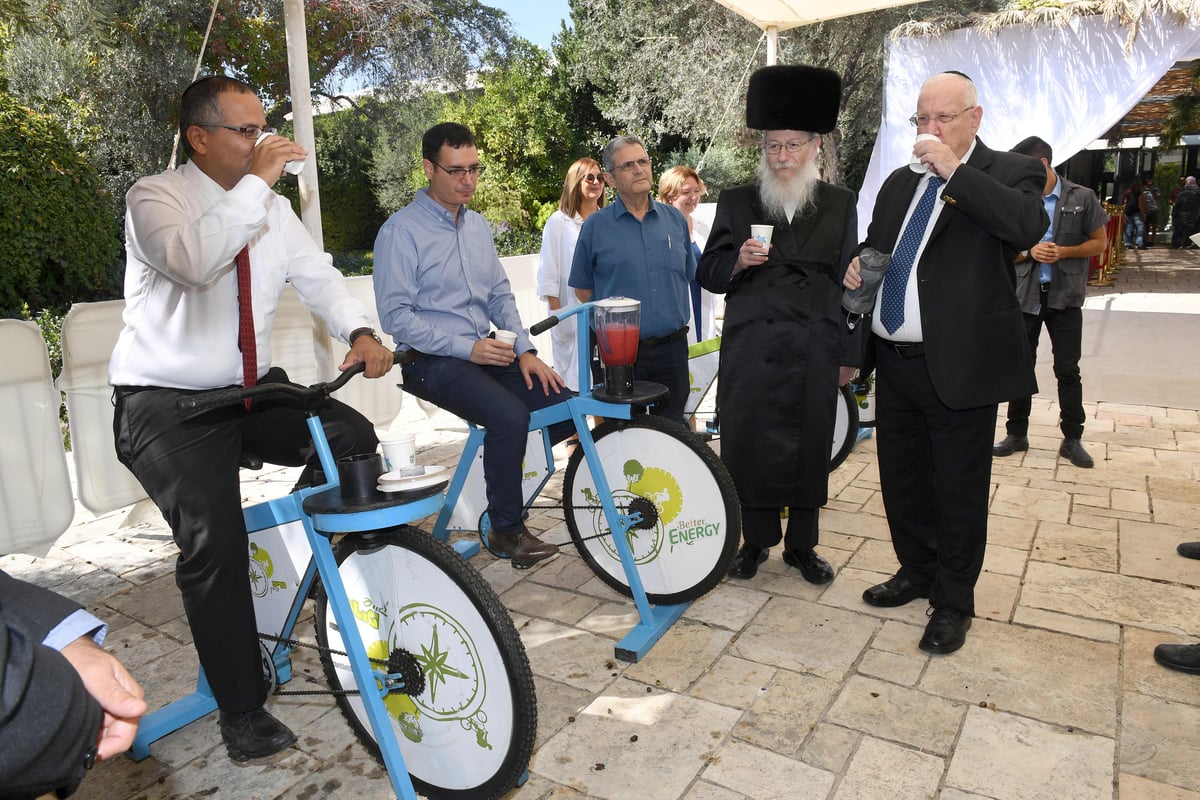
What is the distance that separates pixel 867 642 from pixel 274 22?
19.0m

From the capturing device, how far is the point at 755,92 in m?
3.43

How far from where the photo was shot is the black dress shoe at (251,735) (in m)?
2.63

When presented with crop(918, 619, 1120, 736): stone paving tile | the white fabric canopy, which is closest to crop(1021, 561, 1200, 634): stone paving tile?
crop(918, 619, 1120, 736): stone paving tile

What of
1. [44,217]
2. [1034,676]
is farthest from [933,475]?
[44,217]

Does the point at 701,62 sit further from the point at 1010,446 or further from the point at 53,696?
the point at 53,696

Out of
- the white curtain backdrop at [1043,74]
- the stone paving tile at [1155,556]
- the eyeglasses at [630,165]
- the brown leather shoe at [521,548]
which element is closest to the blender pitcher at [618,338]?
the brown leather shoe at [521,548]

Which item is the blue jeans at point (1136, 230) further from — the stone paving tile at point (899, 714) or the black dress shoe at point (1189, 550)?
the stone paving tile at point (899, 714)

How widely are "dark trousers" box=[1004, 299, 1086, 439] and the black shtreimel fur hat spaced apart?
263 cm

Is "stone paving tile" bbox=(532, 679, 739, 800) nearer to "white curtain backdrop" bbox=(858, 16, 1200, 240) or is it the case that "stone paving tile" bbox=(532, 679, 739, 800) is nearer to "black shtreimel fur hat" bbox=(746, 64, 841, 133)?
"black shtreimel fur hat" bbox=(746, 64, 841, 133)

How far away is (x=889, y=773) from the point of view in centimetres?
247

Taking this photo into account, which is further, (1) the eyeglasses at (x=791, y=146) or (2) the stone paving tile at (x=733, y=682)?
(1) the eyeglasses at (x=791, y=146)

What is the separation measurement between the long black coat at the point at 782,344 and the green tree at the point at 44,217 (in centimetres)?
913

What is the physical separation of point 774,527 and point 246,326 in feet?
7.74

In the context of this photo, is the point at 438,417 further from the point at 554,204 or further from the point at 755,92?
the point at 554,204
